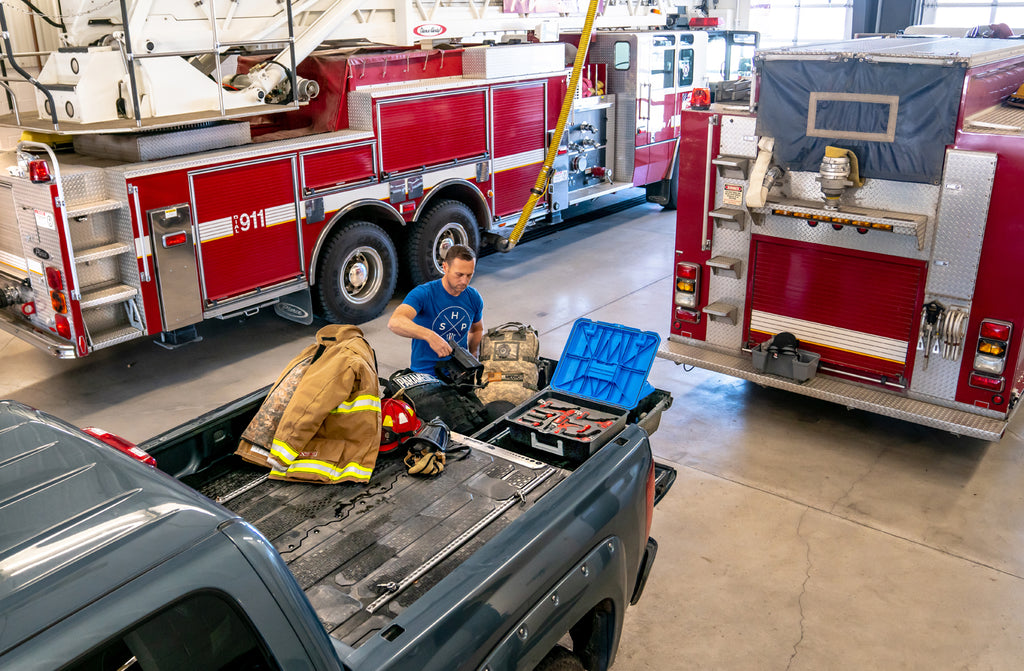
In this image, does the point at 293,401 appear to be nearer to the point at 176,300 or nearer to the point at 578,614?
the point at 578,614

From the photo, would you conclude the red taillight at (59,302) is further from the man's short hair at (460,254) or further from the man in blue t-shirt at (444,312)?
the man's short hair at (460,254)

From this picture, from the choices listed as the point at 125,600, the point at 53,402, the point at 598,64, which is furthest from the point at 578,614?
the point at 598,64

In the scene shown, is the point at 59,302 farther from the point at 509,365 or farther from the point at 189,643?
the point at 189,643

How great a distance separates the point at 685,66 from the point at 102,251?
8.05 metres

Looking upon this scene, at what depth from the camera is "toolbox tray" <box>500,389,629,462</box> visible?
12.5ft

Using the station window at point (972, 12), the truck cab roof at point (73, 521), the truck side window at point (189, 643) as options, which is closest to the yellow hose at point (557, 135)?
the truck cab roof at point (73, 521)

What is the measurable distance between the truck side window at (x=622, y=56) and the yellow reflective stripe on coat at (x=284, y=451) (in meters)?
8.48

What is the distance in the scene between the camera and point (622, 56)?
10.8 m

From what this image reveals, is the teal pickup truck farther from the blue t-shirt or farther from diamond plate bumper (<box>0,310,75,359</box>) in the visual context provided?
diamond plate bumper (<box>0,310,75,359</box>)

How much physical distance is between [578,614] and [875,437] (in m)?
3.73

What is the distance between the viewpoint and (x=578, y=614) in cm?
296

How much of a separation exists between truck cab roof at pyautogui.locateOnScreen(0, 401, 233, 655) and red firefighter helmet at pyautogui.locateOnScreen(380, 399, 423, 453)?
1675 mm

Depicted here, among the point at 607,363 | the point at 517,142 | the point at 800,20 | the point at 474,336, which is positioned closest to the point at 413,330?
the point at 474,336

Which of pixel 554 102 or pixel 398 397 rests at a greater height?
pixel 554 102
